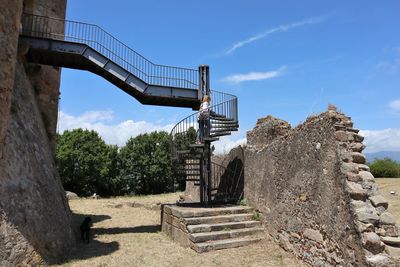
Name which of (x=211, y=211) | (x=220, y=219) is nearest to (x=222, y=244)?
(x=220, y=219)

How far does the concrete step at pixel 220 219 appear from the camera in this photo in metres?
9.36

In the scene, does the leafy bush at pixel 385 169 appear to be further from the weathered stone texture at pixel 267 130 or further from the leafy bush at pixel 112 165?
the leafy bush at pixel 112 165

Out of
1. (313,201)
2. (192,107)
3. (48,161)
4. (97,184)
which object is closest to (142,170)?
(97,184)

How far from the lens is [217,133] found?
11438 mm

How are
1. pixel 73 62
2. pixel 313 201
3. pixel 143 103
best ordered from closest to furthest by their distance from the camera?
pixel 313 201
pixel 73 62
pixel 143 103

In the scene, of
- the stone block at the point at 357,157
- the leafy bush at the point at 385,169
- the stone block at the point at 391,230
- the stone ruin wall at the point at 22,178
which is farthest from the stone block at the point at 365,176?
the leafy bush at the point at 385,169

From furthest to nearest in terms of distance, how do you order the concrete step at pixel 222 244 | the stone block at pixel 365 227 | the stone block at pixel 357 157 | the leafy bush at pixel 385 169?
the leafy bush at pixel 385 169 < the concrete step at pixel 222 244 < the stone block at pixel 357 157 < the stone block at pixel 365 227

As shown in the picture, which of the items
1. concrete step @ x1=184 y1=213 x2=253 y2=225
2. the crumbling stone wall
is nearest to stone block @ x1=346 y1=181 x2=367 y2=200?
the crumbling stone wall

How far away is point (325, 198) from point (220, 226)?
11.0 feet

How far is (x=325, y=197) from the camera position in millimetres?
6832

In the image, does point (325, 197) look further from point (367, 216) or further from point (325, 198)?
point (367, 216)

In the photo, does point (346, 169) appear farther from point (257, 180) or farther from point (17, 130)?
point (17, 130)

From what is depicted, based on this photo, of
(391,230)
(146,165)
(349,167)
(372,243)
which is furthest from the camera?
(146,165)

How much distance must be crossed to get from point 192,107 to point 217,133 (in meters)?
1.66
